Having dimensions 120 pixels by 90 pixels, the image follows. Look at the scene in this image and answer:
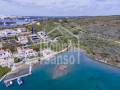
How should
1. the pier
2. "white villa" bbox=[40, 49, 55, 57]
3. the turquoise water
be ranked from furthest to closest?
"white villa" bbox=[40, 49, 55, 57]
the pier
the turquoise water

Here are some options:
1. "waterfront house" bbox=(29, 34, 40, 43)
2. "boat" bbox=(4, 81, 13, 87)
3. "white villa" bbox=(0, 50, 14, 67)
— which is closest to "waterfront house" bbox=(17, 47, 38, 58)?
"white villa" bbox=(0, 50, 14, 67)

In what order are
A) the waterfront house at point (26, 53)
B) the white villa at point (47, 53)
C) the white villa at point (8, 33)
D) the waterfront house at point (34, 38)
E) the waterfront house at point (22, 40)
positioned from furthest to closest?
the white villa at point (8, 33)
the waterfront house at point (34, 38)
the waterfront house at point (22, 40)
the white villa at point (47, 53)
the waterfront house at point (26, 53)

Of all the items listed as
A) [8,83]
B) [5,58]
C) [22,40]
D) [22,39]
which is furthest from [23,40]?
[8,83]

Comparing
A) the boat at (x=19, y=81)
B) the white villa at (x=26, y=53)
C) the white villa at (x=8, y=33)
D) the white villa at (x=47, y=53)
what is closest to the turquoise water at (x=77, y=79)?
the boat at (x=19, y=81)

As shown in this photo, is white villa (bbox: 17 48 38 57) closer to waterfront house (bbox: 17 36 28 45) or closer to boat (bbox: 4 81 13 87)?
waterfront house (bbox: 17 36 28 45)

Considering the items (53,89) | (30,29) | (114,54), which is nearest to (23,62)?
(53,89)

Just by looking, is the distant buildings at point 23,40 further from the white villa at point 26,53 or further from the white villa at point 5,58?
the white villa at point 5,58

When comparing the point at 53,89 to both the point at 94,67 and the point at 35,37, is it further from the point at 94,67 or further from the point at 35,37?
the point at 35,37
